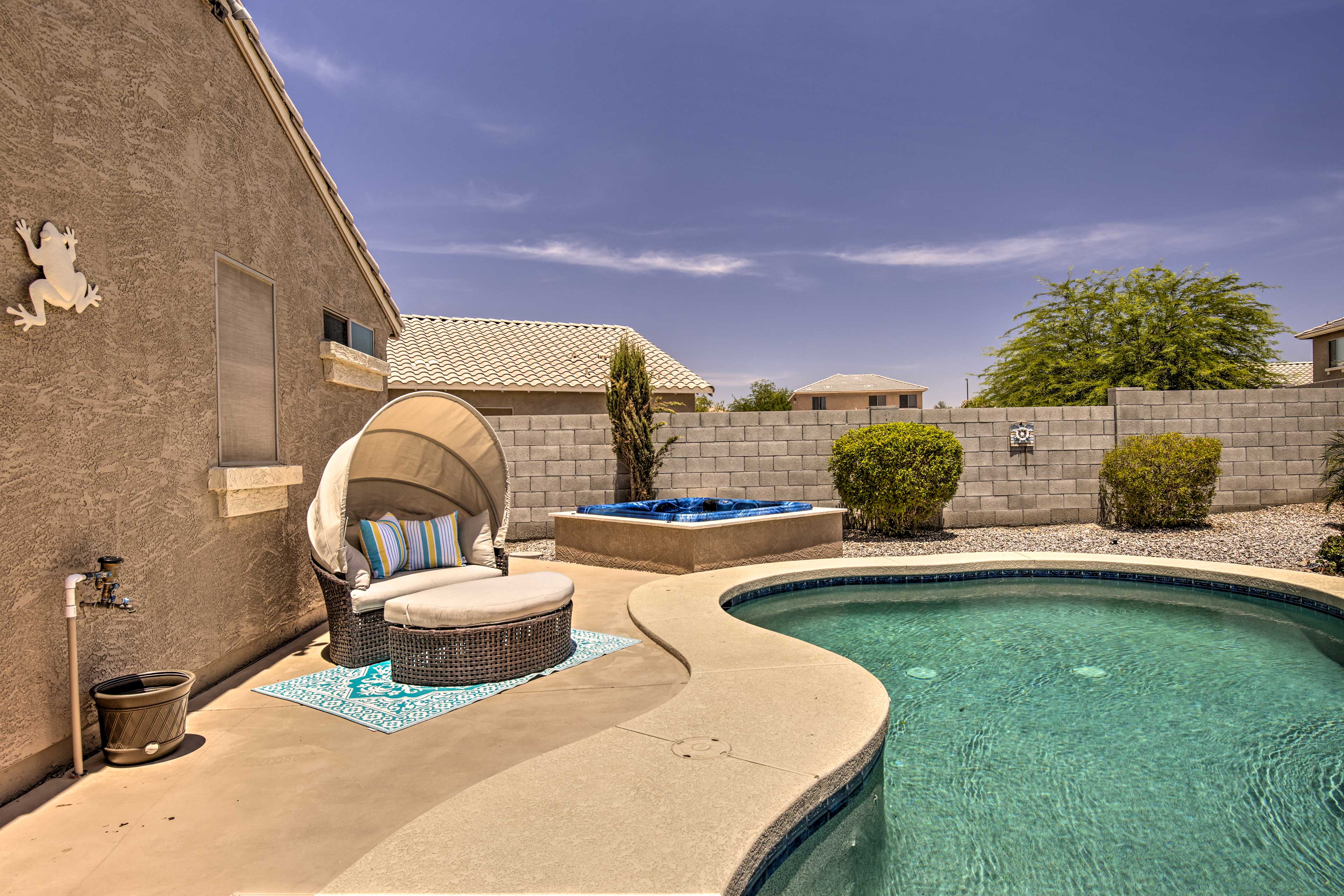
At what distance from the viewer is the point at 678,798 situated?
97.5 inches

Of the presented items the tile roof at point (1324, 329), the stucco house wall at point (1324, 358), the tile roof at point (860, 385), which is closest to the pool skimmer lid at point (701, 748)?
the stucco house wall at point (1324, 358)

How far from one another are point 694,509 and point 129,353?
7032 mm

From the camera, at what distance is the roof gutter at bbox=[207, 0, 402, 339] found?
4.51 m

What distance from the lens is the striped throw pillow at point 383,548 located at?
507 centimetres

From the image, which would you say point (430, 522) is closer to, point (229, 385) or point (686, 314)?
point (229, 385)

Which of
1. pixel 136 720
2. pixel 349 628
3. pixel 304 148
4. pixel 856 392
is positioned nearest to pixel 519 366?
pixel 304 148

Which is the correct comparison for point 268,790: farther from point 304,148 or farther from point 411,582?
point 304,148

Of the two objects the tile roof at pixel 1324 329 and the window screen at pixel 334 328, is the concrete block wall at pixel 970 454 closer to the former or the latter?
the window screen at pixel 334 328

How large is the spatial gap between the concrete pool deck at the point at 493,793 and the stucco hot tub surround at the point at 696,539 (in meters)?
3.22

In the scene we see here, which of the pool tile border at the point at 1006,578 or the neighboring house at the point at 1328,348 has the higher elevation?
the neighboring house at the point at 1328,348

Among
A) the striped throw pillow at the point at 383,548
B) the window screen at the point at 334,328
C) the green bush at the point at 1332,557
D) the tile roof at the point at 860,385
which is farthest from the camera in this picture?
the tile roof at the point at 860,385

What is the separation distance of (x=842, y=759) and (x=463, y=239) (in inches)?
809

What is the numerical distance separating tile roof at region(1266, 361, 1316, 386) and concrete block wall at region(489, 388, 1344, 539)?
1787 centimetres

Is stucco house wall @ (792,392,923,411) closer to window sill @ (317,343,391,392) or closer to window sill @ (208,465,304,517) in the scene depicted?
window sill @ (317,343,391,392)
